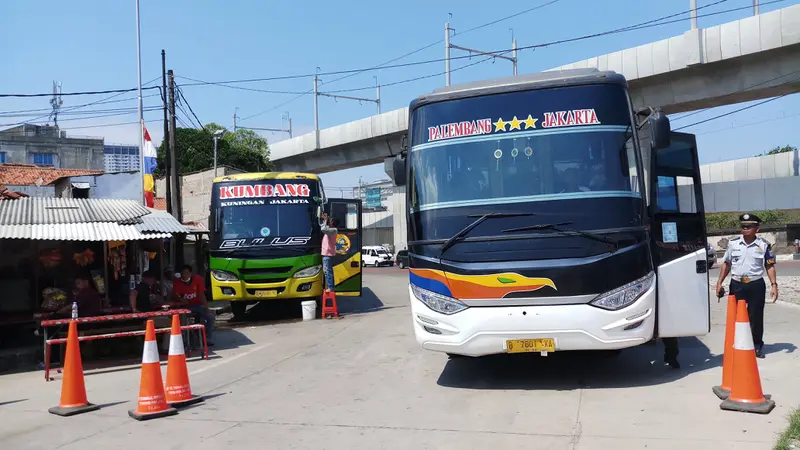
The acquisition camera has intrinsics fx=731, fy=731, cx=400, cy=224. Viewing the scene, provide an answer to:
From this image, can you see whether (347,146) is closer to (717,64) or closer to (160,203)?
(160,203)

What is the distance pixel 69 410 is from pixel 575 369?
5695mm

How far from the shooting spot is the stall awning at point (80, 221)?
1118 centimetres

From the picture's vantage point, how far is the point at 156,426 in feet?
22.9

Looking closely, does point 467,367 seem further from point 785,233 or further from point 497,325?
point 785,233

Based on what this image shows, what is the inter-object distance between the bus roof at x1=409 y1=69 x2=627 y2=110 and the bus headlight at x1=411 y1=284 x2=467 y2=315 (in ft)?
6.96

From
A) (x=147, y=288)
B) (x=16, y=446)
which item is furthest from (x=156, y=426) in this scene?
(x=147, y=288)

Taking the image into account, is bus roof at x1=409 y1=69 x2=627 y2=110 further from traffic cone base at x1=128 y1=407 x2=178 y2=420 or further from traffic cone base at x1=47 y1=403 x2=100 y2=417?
traffic cone base at x1=47 y1=403 x2=100 y2=417

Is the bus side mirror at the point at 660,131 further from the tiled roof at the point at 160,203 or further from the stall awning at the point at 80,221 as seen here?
the tiled roof at the point at 160,203

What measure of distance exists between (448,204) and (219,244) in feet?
30.4

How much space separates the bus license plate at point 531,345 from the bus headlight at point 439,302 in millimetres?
606

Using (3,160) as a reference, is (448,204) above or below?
below

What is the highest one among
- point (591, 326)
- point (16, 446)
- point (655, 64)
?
point (655, 64)

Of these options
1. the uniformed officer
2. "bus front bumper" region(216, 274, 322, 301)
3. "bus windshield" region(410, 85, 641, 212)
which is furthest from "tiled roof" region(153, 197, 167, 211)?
the uniformed officer

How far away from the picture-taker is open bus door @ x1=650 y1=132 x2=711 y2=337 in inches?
302
